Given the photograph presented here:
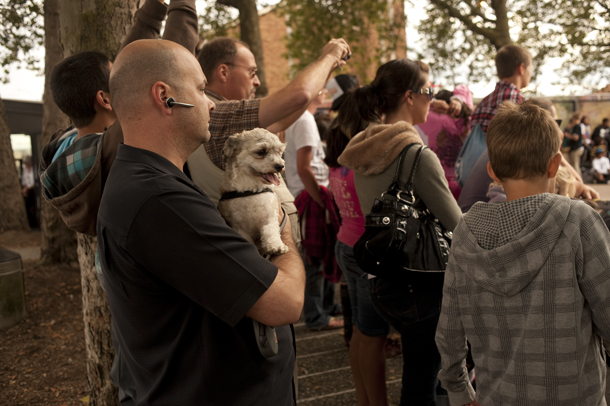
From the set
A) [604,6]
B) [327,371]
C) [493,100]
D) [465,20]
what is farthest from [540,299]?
[604,6]

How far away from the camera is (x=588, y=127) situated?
59.6 ft

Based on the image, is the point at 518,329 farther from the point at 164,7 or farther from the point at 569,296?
the point at 164,7

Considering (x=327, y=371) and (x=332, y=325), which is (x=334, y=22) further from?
(x=327, y=371)

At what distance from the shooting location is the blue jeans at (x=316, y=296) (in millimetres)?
5355

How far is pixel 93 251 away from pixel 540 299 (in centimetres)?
275

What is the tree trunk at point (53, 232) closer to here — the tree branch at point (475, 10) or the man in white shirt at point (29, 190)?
the man in white shirt at point (29, 190)

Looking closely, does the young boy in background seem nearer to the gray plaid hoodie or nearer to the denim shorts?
the gray plaid hoodie

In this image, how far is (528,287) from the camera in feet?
5.88

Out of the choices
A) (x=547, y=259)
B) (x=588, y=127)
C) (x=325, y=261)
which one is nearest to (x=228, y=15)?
(x=325, y=261)

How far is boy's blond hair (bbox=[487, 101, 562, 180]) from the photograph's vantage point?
1.92m

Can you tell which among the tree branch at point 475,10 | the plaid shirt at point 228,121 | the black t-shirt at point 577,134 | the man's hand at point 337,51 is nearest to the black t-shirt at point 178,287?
the plaid shirt at point 228,121

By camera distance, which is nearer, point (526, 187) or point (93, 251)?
point (526, 187)

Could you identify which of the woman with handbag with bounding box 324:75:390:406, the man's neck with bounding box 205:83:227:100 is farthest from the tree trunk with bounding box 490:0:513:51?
the man's neck with bounding box 205:83:227:100

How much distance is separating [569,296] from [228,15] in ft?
49.7
